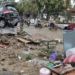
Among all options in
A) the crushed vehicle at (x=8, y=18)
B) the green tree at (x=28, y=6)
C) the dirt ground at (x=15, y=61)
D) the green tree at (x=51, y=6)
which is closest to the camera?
the dirt ground at (x=15, y=61)

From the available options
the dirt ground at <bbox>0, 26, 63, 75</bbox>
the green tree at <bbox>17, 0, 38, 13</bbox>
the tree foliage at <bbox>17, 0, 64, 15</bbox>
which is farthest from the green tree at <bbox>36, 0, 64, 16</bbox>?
the dirt ground at <bbox>0, 26, 63, 75</bbox>

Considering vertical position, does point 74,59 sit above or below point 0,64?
above

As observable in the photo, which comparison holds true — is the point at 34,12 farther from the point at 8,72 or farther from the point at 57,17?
the point at 8,72

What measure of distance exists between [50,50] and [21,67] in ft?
8.03

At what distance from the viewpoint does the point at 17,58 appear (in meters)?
10.2

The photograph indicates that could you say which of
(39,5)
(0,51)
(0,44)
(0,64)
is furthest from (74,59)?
(39,5)

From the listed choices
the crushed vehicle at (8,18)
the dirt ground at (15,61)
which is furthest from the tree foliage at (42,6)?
the dirt ground at (15,61)

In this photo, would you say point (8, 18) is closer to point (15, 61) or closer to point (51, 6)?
point (51, 6)

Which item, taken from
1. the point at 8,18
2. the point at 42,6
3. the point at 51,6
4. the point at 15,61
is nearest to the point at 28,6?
the point at 42,6

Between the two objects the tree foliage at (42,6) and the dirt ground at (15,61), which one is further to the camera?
the tree foliage at (42,6)

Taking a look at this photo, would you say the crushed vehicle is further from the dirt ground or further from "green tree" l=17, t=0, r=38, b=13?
the dirt ground

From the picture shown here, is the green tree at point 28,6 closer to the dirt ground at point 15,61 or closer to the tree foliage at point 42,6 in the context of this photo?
the tree foliage at point 42,6

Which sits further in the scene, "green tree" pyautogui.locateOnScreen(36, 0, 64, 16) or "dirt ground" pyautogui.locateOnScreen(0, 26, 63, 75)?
"green tree" pyautogui.locateOnScreen(36, 0, 64, 16)

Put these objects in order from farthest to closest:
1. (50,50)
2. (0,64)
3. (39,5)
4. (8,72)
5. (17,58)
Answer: (39,5), (50,50), (17,58), (0,64), (8,72)
